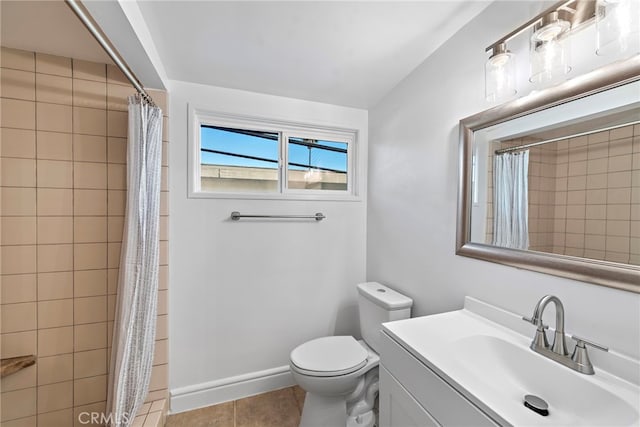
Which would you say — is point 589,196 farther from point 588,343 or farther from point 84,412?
point 84,412

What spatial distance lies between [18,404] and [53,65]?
1.86 metres

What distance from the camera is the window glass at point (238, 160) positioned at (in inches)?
71.5

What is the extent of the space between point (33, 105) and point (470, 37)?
230 centimetres

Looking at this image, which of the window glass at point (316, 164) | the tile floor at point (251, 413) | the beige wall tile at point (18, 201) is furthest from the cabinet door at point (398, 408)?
the beige wall tile at point (18, 201)

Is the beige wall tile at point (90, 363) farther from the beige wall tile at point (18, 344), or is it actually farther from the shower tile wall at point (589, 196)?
the shower tile wall at point (589, 196)

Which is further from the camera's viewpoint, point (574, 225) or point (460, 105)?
point (460, 105)

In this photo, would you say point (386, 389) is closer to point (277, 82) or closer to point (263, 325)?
point (263, 325)

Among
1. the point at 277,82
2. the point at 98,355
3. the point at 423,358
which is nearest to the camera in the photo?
the point at 423,358

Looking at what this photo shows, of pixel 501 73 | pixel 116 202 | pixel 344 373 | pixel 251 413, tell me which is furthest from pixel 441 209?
pixel 116 202

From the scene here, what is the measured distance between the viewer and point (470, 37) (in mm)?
1217

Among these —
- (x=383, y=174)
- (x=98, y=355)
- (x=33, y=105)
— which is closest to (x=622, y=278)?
(x=383, y=174)

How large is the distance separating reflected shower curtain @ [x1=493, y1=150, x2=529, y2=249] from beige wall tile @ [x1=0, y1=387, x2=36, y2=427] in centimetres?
252

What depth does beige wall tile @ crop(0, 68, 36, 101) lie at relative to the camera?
136 cm

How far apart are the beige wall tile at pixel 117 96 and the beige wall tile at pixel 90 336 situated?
1.29 m
